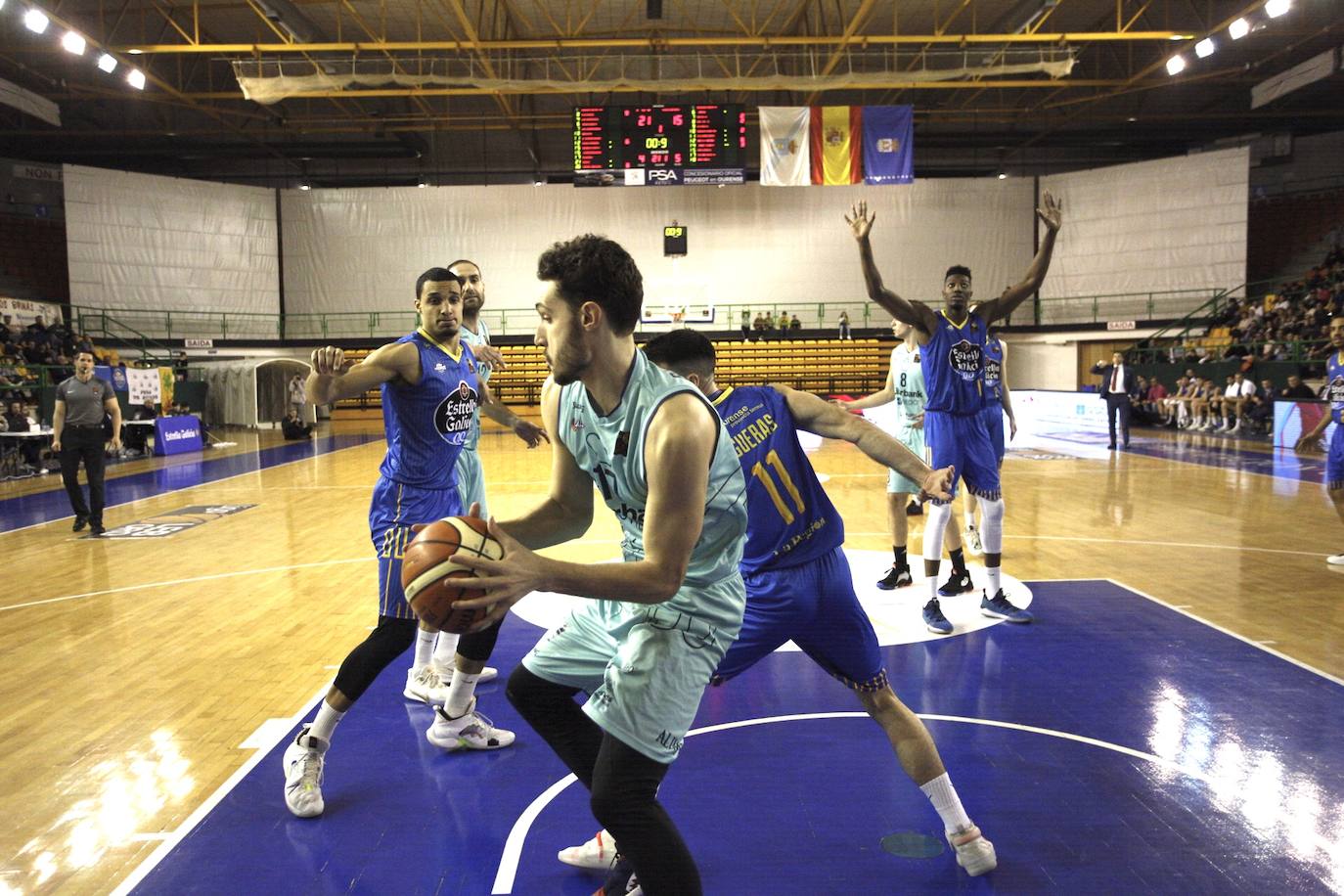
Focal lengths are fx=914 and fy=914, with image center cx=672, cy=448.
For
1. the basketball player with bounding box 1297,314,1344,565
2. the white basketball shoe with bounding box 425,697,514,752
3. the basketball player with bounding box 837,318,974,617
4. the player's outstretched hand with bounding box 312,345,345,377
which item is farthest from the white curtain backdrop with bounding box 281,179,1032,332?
the player's outstretched hand with bounding box 312,345,345,377

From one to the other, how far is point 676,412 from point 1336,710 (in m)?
4.08

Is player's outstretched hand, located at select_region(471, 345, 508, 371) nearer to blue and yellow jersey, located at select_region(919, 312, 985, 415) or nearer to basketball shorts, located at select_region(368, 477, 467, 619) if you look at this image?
basketball shorts, located at select_region(368, 477, 467, 619)

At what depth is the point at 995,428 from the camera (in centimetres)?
629

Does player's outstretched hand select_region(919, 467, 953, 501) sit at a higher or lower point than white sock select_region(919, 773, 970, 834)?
higher

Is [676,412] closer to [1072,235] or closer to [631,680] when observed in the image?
[631,680]

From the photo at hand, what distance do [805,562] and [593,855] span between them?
117 cm

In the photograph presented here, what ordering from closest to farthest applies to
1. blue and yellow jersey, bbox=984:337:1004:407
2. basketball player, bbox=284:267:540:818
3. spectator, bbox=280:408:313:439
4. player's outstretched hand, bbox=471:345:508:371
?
basketball player, bbox=284:267:540:818, player's outstretched hand, bbox=471:345:508:371, blue and yellow jersey, bbox=984:337:1004:407, spectator, bbox=280:408:313:439

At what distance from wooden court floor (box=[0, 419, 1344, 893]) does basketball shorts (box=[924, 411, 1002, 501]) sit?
5.81 ft

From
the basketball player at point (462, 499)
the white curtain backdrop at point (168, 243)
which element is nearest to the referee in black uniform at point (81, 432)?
the basketball player at point (462, 499)

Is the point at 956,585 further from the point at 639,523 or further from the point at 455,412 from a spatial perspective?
the point at 639,523

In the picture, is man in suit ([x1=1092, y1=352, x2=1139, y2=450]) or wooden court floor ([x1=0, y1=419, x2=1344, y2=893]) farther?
man in suit ([x1=1092, y1=352, x2=1139, y2=450])

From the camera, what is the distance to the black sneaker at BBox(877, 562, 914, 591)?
270 inches

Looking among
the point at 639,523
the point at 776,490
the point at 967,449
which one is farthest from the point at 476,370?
the point at 967,449

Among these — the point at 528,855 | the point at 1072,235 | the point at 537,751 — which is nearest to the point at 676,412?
the point at 528,855
